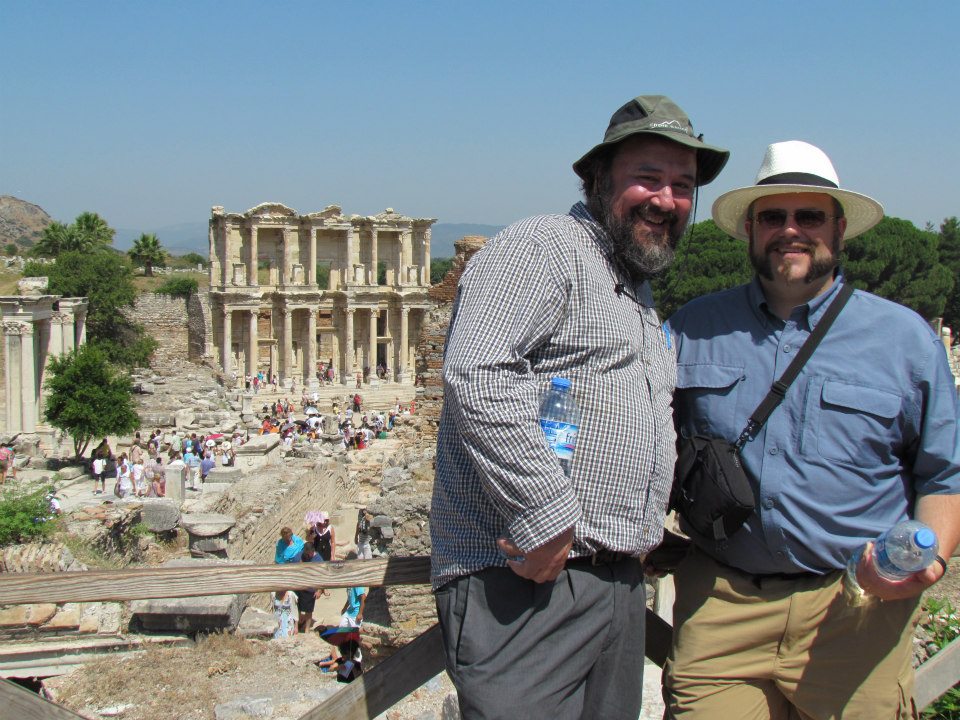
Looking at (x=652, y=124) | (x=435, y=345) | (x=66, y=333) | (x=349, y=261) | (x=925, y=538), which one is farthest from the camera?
(x=349, y=261)

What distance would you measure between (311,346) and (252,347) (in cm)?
287

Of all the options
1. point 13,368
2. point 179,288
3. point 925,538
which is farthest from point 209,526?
point 179,288

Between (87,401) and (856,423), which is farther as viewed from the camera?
(87,401)

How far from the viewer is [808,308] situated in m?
2.88

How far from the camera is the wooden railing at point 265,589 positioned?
2.66 metres

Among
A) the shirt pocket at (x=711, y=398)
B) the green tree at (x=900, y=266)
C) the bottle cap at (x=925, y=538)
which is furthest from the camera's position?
the green tree at (x=900, y=266)

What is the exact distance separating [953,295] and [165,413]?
147ft

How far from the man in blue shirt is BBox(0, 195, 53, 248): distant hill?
140326 mm

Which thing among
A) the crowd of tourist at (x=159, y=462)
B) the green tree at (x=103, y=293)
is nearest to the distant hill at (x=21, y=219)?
the green tree at (x=103, y=293)

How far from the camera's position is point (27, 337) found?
2673 centimetres

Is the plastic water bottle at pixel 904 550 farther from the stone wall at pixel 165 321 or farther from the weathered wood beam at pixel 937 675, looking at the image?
the stone wall at pixel 165 321

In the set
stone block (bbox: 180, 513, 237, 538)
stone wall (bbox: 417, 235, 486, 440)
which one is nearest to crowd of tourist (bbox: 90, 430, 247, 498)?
stone block (bbox: 180, 513, 237, 538)

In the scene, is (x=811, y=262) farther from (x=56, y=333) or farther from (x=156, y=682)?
(x=56, y=333)

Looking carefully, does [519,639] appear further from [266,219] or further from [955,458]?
[266,219]
